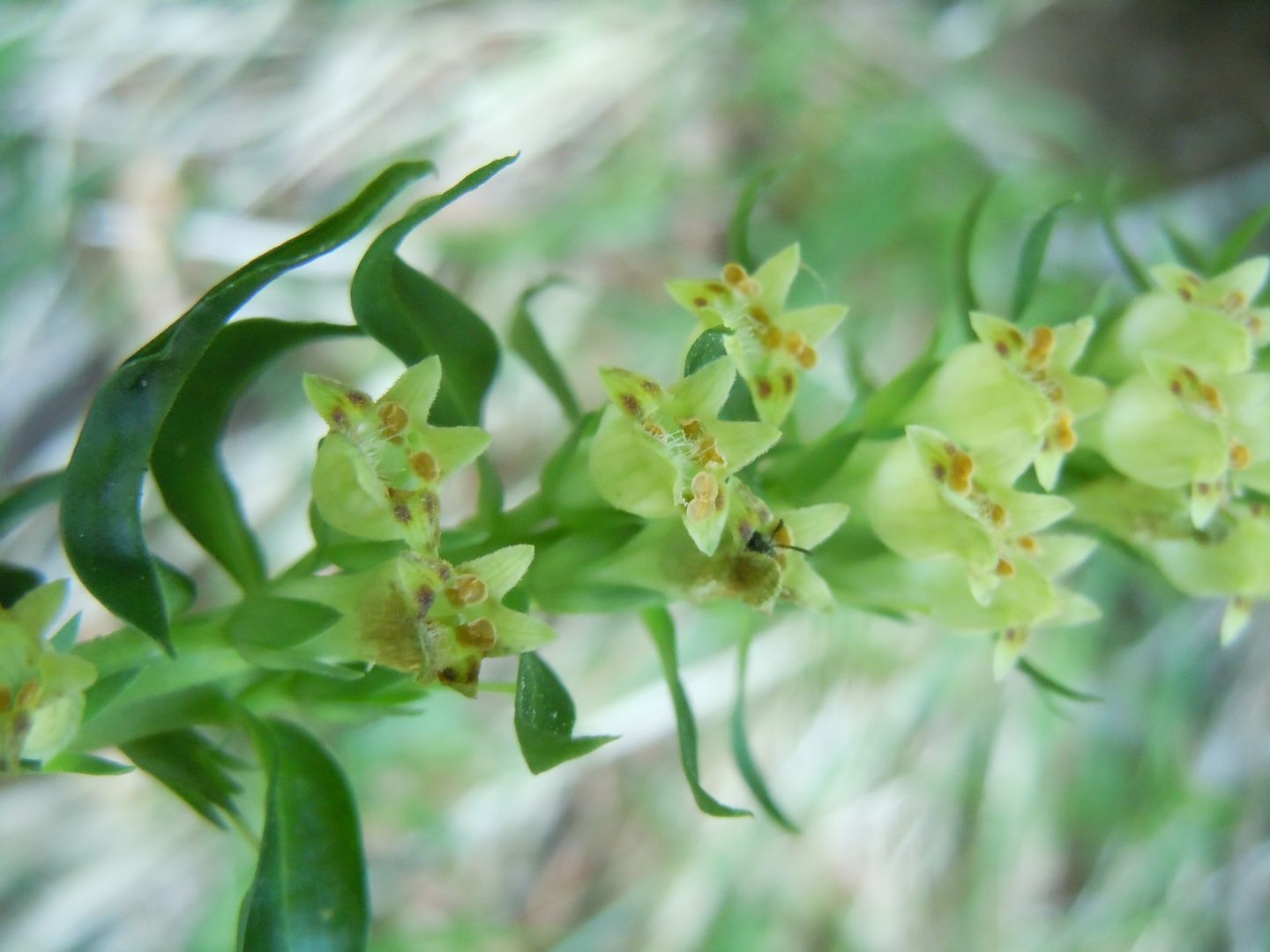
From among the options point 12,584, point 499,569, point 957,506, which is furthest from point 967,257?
point 12,584

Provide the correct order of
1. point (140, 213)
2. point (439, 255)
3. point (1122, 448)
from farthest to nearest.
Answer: point (439, 255) < point (140, 213) < point (1122, 448)

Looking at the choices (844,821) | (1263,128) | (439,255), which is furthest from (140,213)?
(1263,128)

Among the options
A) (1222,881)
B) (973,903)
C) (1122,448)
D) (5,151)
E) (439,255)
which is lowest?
(1222,881)

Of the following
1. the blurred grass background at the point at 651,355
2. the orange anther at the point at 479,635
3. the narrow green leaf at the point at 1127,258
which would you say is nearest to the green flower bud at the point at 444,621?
the orange anther at the point at 479,635

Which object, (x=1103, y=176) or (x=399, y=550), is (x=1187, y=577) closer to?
(x=399, y=550)

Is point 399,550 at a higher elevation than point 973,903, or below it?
higher

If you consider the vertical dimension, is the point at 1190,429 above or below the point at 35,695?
below

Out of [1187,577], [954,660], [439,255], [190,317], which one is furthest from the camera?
[954,660]

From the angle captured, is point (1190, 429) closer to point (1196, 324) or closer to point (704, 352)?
point (1196, 324)
